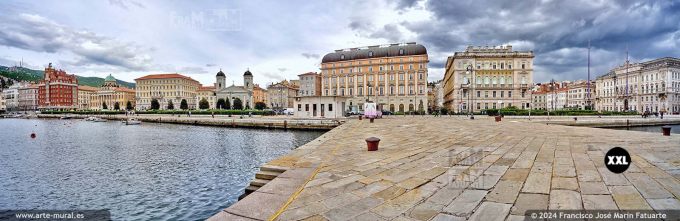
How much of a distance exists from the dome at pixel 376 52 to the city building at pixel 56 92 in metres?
136

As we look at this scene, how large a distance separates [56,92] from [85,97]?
18129 millimetres

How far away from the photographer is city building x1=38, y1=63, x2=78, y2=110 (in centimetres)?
14288

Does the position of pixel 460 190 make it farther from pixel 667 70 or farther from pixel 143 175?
pixel 667 70

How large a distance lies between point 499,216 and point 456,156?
531cm

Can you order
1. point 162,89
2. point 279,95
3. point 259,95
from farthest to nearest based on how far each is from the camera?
point 259,95 < point 162,89 < point 279,95

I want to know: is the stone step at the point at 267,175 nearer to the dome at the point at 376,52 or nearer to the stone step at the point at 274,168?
the stone step at the point at 274,168

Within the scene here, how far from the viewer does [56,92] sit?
142250 mm

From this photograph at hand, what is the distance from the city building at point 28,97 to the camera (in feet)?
497

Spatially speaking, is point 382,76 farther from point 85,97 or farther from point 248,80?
point 85,97

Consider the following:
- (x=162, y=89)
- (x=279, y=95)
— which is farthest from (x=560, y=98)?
(x=162, y=89)

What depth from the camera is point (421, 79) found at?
77.3 metres

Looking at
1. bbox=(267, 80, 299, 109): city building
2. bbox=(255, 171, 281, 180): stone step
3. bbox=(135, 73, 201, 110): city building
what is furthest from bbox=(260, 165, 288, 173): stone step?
bbox=(135, 73, 201, 110): city building

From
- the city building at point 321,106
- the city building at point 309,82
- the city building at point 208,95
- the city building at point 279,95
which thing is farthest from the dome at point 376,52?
the city building at point 208,95

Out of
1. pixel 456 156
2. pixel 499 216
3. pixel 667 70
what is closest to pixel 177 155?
pixel 456 156
